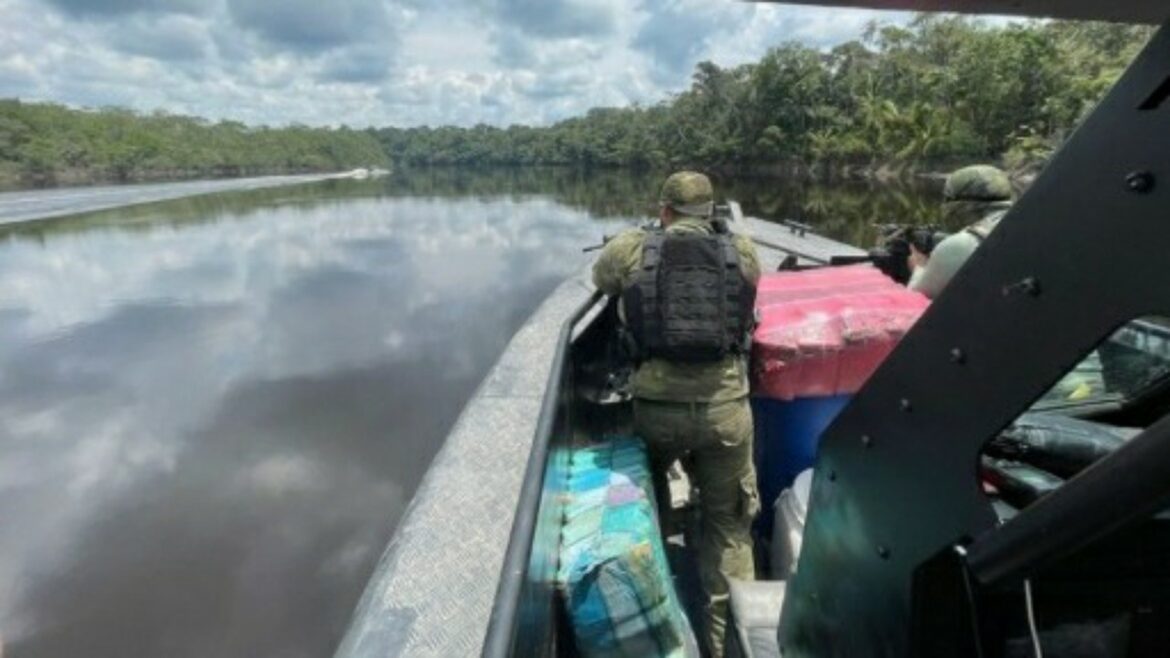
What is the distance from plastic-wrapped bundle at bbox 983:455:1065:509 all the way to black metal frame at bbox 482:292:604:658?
716 mm

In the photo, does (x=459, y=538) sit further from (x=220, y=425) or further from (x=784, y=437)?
(x=220, y=425)

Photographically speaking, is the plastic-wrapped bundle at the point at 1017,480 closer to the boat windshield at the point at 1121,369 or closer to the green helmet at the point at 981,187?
the boat windshield at the point at 1121,369

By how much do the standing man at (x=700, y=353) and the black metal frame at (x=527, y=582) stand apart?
1.53 feet

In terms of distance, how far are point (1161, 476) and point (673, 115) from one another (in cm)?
8404

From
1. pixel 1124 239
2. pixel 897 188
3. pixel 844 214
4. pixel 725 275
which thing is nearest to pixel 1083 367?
pixel 725 275

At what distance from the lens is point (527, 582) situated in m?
1.35

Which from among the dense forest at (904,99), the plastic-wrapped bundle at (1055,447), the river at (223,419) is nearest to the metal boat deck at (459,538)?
the plastic-wrapped bundle at (1055,447)

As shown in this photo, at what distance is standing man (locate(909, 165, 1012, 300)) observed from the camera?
8.31ft

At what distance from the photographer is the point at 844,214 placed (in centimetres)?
2781

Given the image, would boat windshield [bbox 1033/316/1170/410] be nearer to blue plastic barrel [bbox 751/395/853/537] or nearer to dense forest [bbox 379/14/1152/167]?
blue plastic barrel [bbox 751/395/853/537]

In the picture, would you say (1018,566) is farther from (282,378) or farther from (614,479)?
(282,378)

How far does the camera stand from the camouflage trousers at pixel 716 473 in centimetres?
245

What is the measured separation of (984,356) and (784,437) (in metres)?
1.98

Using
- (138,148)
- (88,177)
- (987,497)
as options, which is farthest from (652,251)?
(138,148)
